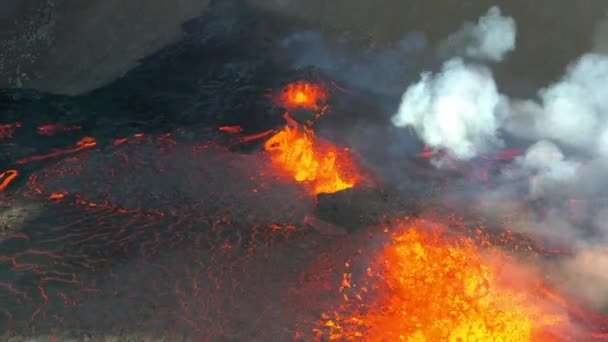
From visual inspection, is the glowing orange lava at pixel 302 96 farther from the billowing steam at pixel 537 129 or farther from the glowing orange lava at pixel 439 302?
the glowing orange lava at pixel 439 302

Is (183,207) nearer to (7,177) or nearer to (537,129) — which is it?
(7,177)

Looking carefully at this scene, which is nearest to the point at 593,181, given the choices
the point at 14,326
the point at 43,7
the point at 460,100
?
the point at 460,100

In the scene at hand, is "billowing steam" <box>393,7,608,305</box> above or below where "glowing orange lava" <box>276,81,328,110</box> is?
above

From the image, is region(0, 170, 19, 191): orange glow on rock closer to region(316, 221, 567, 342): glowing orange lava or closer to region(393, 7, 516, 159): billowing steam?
region(316, 221, 567, 342): glowing orange lava

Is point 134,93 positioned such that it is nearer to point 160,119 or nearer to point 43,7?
point 160,119

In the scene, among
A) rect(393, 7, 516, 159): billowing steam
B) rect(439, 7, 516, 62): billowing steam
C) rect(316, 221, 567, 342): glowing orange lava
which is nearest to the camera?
rect(316, 221, 567, 342): glowing orange lava

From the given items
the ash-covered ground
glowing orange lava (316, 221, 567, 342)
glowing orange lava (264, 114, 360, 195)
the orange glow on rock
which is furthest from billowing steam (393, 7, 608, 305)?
the orange glow on rock

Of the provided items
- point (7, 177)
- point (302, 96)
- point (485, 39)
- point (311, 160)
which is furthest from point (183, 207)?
point (485, 39)

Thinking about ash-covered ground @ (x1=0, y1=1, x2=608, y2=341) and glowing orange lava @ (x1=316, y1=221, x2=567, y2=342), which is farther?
ash-covered ground @ (x1=0, y1=1, x2=608, y2=341)
